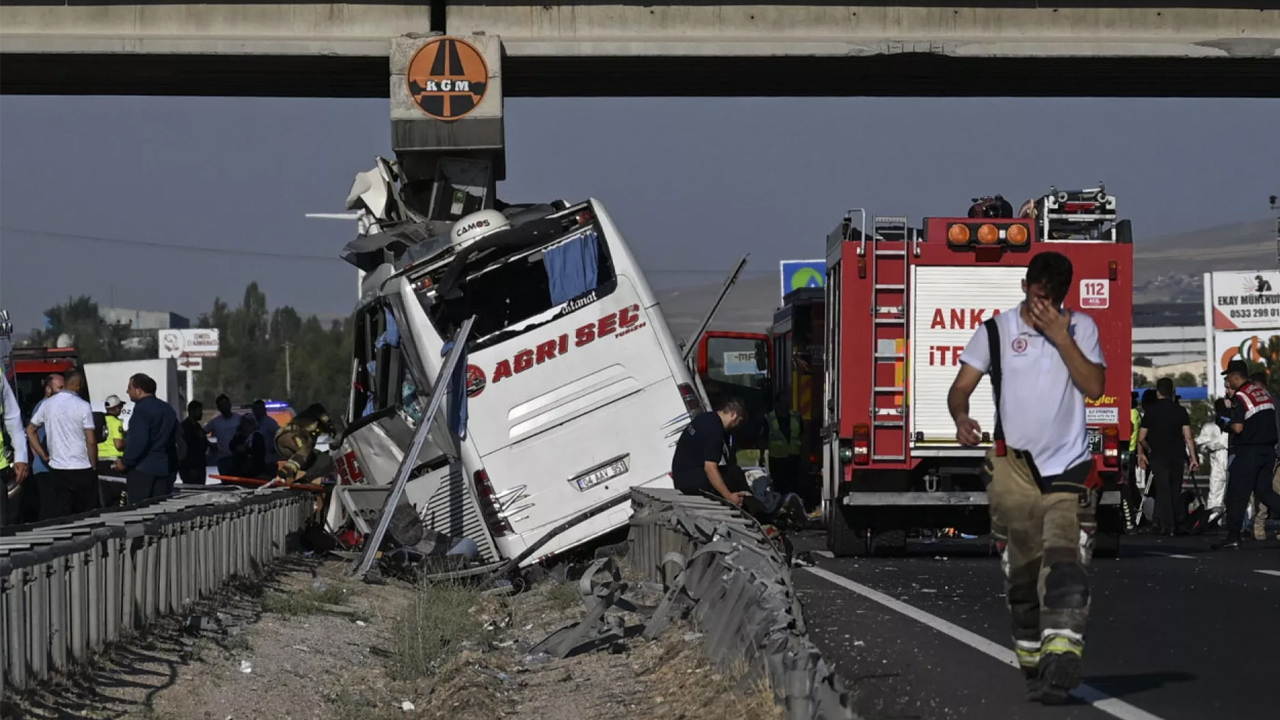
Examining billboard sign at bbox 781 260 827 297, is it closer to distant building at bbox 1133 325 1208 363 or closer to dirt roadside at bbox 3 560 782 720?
dirt roadside at bbox 3 560 782 720

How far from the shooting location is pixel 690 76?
23.8 m

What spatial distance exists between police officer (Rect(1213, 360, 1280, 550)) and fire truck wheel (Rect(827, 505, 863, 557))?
4.10m

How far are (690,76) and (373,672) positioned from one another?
13.1 m

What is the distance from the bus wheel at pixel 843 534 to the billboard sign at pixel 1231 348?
35.0 metres

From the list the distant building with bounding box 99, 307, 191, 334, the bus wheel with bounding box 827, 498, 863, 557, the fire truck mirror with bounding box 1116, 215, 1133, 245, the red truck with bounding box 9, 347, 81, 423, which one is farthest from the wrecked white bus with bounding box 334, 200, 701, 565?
the distant building with bounding box 99, 307, 191, 334

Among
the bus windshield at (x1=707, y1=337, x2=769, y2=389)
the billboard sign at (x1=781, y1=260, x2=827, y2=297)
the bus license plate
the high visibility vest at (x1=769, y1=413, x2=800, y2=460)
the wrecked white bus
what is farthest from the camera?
the billboard sign at (x1=781, y1=260, x2=827, y2=297)

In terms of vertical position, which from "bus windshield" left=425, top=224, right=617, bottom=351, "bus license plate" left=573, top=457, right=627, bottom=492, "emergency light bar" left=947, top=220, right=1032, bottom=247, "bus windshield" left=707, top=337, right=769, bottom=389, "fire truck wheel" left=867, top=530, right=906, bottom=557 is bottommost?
"fire truck wheel" left=867, top=530, right=906, bottom=557

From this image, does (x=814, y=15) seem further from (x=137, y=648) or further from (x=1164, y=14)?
(x=137, y=648)

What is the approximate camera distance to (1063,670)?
779cm

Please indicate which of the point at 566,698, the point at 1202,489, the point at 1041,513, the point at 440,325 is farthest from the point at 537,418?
the point at 1202,489

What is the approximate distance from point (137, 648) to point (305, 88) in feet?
50.0

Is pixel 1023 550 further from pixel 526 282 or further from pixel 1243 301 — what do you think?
pixel 1243 301

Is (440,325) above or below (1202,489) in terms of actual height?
above

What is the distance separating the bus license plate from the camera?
16953 mm
